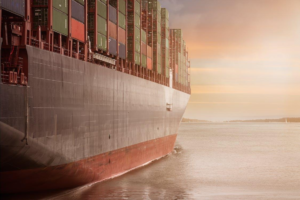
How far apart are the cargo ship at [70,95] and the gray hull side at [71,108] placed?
58 millimetres

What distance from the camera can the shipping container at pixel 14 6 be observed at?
19250 mm

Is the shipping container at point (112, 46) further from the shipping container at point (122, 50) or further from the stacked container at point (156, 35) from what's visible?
the stacked container at point (156, 35)

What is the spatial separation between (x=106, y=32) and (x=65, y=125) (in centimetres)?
1317

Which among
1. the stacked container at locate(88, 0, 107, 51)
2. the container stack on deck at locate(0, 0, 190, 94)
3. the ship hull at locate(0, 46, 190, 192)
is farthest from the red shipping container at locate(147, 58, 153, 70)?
the stacked container at locate(88, 0, 107, 51)

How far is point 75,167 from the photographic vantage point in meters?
25.7

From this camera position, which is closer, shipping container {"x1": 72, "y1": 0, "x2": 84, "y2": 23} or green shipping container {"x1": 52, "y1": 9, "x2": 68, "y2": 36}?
green shipping container {"x1": 52, "y1": 9, "x2": 68, "y2": 36}

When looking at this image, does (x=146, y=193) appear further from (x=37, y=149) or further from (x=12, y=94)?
(x=12, y=94)

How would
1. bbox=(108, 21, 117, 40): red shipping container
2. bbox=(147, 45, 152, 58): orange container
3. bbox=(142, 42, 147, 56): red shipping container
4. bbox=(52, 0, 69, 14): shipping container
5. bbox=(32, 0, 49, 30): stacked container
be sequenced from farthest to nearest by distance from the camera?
bbox=(147, 45, 152, 58): orange container, bbox=(142, 42, 147, 56): red shipping container, bbox=(108, 21, 117, 40): red shipping container, bbox=(52, 0, 69, 14): shipping container, bbox=(32, 0, 49, 30): stacked container

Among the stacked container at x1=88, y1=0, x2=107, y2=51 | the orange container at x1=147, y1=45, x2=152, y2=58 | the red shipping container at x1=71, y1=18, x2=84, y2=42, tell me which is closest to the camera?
the red shipping container at x1=71, y1=18, x2=84, y2=42

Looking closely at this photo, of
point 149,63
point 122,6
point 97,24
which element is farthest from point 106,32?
point 149,63

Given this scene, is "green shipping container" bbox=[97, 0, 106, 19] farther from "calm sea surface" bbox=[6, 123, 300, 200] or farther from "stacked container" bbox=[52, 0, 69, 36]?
"calm sea surface" bbox=[6, 123, 300, 200]

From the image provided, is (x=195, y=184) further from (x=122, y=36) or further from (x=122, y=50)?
(x=122, y=36)

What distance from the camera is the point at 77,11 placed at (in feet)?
93.4

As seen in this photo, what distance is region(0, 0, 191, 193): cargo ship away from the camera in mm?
20562
